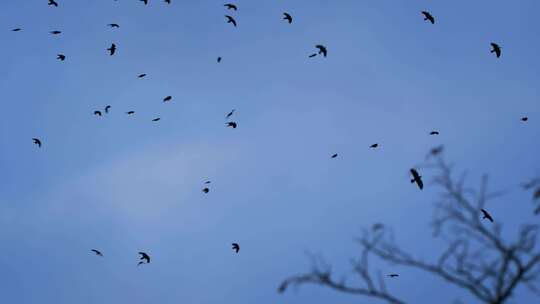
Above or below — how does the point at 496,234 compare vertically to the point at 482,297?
above

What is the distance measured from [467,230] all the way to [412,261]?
3.80 ft

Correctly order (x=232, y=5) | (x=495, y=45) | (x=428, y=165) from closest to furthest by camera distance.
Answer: (x=428, y=165)
(x=495, y=45)
(x=232, y=5)

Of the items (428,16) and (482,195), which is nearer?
(482,195)

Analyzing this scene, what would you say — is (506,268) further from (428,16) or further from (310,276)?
(428,16)

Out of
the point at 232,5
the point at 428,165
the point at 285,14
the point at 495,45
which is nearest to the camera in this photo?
the point at 428,165

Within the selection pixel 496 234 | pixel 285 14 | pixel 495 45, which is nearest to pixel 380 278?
pixel 496 234

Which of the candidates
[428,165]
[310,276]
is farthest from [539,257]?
[310,276]

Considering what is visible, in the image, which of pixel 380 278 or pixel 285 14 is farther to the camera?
pixel 285 14

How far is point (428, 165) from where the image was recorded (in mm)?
9367

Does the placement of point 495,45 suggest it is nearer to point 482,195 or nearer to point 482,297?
point 482,195

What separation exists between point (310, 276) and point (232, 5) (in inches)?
864

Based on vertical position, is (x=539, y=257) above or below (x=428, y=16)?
below

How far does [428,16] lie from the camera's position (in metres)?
22.1

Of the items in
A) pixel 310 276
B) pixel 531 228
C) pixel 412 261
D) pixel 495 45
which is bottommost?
pixel 310 276
